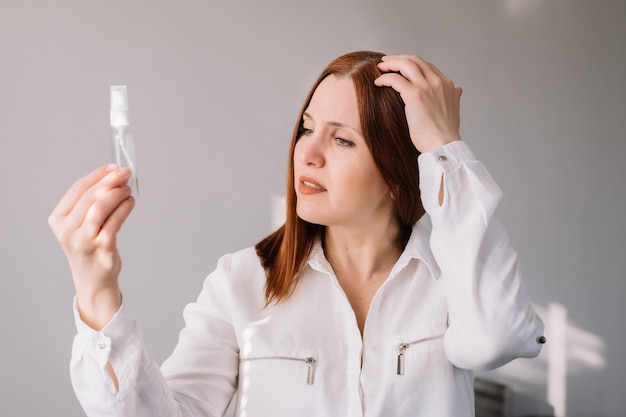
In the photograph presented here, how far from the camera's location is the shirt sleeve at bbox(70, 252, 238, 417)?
3.93 ft

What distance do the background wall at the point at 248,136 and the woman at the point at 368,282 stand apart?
5.06 feet

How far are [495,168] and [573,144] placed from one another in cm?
41

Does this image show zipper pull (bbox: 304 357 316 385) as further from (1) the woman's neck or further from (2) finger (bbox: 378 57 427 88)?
(2) finger (bbox: 378 57 427 88)

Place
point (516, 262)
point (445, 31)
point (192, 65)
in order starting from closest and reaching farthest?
point (516, 262)
point (192, 65)
point (445, 31)

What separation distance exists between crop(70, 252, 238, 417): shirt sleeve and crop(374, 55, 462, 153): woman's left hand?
49 centimetres

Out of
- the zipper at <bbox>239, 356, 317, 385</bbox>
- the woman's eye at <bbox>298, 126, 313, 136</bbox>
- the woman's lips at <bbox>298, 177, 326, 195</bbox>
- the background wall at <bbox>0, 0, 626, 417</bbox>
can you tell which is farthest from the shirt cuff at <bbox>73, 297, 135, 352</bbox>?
the background wall at <bbox>0, 0, 626, 417</bbox>

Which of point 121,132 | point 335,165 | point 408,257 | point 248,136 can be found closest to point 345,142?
point 335,165

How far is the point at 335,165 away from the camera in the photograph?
1.64 meters

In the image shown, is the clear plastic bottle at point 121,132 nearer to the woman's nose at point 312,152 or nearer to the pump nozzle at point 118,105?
the pump nozzle at point 118,105

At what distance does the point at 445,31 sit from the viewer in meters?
3.61

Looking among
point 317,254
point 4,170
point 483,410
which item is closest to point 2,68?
point 4,170

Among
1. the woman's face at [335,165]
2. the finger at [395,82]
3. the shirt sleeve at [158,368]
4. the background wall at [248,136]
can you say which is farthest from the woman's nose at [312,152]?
the background wall at [248,136]

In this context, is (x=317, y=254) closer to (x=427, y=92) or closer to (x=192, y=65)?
(x=427, y=92)

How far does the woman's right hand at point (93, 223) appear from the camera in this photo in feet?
3.62
